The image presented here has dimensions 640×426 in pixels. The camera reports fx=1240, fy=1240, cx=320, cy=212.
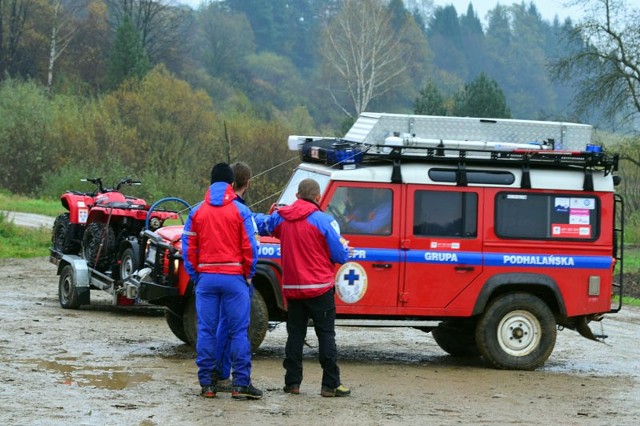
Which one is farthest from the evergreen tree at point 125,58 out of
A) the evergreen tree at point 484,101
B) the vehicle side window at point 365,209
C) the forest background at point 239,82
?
the vehicle side window at point 365,209

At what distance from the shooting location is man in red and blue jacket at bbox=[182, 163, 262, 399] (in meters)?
9.93

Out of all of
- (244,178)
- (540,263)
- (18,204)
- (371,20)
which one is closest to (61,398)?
(244,178)

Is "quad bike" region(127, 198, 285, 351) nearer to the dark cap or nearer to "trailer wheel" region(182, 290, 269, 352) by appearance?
"trailer wheel" region(182, 290, 269, 352)

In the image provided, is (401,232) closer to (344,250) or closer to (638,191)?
(344,250)

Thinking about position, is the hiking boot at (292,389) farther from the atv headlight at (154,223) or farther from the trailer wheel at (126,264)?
the atv headlight at (154,223)

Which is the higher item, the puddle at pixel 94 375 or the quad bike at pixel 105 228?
the quad bike at pixel 105 228

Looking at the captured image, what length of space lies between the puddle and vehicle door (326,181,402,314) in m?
2.32

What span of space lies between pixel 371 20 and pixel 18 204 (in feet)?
146

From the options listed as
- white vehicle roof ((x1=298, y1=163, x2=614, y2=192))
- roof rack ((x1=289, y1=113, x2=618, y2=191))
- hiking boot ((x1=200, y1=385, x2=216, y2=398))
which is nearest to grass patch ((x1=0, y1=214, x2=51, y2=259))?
roof rack ((x1=289, y1=113, x2=618, y2=191))

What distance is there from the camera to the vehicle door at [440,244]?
12273mm

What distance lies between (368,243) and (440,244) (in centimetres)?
73

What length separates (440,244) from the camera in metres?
12.3

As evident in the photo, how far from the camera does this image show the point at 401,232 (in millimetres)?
12258

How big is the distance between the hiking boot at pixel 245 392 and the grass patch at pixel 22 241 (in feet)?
50.6
